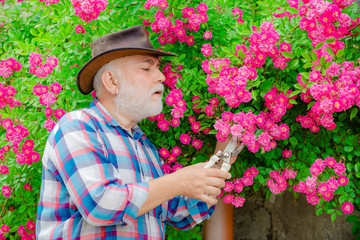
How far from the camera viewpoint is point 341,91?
1659 millimetres

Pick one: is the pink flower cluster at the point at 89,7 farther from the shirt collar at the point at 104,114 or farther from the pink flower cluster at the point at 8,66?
the pink flower cluster at the point at 8,66

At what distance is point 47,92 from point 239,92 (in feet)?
4.22

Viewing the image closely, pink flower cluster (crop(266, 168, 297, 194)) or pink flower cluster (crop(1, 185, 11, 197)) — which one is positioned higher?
pink flower cluster (crop(266, 168, 297, 194))

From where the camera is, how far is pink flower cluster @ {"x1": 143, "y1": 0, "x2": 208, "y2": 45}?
7.12ft

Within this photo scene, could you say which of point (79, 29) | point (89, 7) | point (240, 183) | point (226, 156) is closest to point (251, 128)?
point (226, 156)

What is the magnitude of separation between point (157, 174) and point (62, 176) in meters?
0.59

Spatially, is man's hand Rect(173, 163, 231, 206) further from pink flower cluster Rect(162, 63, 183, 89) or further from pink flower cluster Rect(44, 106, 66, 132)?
pink flower cluster Rect(44, 106, 66, 132)

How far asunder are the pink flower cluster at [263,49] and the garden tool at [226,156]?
40cm

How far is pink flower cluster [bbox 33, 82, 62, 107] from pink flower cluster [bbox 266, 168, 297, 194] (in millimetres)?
1376

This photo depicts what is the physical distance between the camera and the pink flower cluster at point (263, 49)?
1.84 meters

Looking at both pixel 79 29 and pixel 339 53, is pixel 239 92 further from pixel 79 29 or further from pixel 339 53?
pixel 79 29

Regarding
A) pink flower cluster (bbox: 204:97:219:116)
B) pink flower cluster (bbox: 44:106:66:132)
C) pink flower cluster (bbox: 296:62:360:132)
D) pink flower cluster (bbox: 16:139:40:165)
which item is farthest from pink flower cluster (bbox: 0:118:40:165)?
pink flower cluster (bbox: 296:62:360:132)

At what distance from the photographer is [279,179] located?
82.1 inches

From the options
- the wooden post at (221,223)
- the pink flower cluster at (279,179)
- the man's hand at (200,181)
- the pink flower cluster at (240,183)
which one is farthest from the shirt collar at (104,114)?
the wooden post at (221,223)
